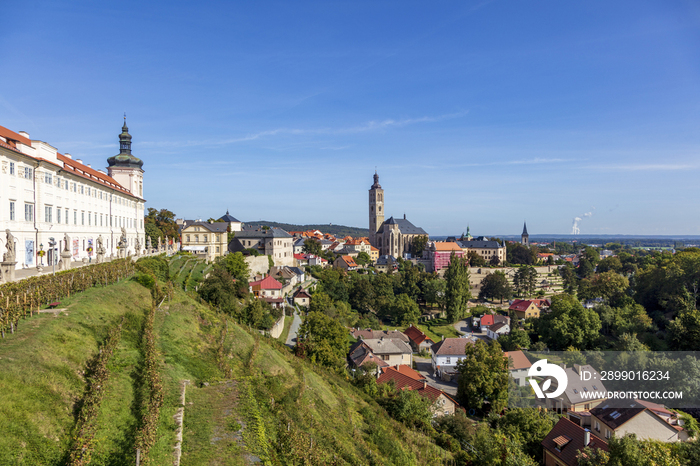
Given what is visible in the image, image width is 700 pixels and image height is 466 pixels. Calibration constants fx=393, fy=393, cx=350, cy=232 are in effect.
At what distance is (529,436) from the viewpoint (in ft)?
85.9

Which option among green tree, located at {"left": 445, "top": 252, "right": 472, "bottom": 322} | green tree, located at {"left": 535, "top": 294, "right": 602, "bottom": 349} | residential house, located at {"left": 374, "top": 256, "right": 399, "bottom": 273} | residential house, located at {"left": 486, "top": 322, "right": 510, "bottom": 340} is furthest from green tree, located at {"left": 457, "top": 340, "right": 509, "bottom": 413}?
residential house, located at {"left": 374, "top": 256, "right": 399, "bottom": 273}

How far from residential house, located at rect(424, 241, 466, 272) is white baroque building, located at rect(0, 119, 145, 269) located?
79.4 m

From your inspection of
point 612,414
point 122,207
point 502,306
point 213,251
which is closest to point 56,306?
point 122,207

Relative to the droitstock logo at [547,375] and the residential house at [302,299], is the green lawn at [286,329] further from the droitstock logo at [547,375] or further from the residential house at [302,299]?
the droitstock logo at [547,375]

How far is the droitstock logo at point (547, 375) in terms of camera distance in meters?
35.8

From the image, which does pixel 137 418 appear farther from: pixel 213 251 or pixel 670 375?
pixel 213 251

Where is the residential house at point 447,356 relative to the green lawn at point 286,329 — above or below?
below

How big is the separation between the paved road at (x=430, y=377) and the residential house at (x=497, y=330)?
535 inches

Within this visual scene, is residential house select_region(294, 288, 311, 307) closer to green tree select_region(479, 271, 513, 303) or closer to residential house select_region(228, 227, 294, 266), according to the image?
residential house select_region(228, 227, 294, 266)

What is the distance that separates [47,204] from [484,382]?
3418 centimetres

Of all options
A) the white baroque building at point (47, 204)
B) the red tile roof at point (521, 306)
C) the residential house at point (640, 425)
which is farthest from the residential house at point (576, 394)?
the white baroque building at point (47, 204)

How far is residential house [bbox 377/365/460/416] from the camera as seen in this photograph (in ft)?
98.8

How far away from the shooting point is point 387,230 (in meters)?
114

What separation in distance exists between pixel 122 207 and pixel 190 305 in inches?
992
